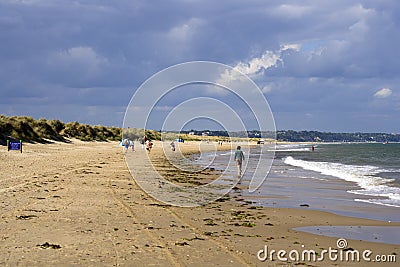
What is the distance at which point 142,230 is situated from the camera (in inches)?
360

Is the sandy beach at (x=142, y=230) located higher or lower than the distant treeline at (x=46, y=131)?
lower

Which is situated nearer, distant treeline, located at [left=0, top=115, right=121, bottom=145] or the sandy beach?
the sandy beach

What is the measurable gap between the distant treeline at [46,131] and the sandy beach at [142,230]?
26.4 meters

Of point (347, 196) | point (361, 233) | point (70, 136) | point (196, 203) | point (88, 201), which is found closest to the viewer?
point (361, 233)

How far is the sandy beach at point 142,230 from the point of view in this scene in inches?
281

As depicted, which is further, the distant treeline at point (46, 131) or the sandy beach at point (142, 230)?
the distant treeline at point (46, 131)

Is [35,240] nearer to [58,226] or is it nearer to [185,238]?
[58,226]

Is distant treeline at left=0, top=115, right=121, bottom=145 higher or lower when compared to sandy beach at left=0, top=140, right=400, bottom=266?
higher

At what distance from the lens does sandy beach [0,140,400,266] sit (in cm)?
712

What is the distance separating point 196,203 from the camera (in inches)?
551

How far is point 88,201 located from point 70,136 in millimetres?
52624

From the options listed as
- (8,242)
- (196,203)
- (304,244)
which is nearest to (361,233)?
(304,244)

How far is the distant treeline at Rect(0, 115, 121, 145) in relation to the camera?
41459 millimetres

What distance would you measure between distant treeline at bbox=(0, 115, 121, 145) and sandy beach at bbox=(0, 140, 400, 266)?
86.6 ft
